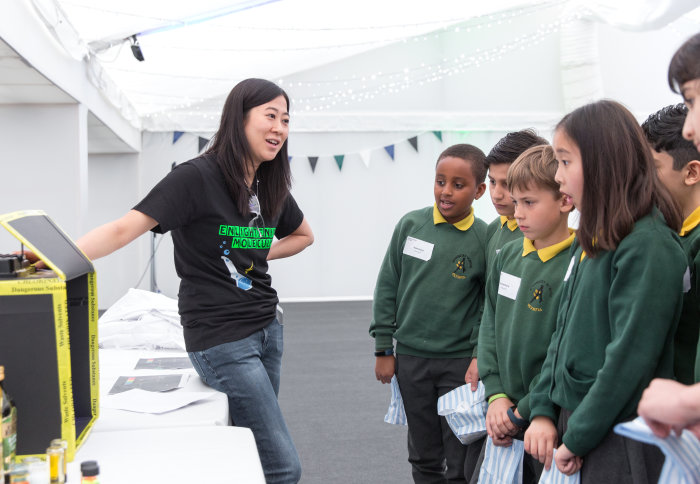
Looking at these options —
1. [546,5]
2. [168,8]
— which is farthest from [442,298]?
[546,5]

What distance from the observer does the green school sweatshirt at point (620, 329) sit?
1.11 meters

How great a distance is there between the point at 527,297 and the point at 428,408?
0.65m

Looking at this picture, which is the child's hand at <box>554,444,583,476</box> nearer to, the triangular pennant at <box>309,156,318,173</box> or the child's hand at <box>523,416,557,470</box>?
the child's hand at <box>523,416,557,470</box>

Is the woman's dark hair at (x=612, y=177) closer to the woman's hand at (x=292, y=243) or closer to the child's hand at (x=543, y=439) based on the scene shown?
the child's hand at (x=543, y=439)

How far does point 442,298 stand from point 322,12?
347 centimetres

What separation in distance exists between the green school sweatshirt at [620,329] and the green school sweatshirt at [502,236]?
2.14 feet

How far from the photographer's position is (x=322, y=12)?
4930mm

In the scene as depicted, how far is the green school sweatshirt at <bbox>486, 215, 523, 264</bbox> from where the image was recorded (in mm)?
1912

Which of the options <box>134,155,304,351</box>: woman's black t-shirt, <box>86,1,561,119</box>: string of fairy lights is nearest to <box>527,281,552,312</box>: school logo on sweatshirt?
<box>134,155,304,351</box>: woman's black t-shirt

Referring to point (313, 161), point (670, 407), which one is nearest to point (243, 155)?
point (670, 407)

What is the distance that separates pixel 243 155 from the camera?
1697mm

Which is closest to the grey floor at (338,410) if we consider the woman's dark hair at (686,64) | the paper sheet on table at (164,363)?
the paper sheet on table at (164,363)

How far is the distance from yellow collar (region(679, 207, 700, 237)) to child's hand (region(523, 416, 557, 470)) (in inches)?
18.1

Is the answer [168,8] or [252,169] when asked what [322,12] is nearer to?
[168,8]
